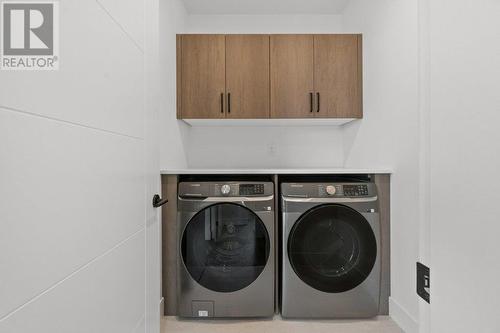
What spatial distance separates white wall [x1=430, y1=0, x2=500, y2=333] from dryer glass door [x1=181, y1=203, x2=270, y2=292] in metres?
1.63

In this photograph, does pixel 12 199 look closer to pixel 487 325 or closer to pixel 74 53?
pixel 74 53

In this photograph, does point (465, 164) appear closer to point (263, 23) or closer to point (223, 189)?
point (223, 189)

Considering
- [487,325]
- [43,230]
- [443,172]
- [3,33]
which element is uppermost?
[3,33]

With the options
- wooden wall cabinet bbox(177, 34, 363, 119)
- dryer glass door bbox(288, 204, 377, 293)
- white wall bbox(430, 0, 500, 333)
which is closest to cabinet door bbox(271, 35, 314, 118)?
wooden wall cabinet bbox(177, 34, 363, 119)

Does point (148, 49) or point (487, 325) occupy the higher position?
point (148, 49)

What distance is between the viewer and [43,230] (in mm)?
608

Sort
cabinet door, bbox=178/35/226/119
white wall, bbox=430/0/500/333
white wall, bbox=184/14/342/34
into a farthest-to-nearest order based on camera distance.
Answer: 1. white wall, bbox=184/14/342/34
2. cabinet door, bbox=178/35/226/119
3. white wall, bbox=430/0/500/333

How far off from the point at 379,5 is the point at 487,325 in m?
2.47

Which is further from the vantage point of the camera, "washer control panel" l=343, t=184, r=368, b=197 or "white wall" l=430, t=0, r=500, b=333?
"washer control panel" l=343, t=184, r=368, b=197

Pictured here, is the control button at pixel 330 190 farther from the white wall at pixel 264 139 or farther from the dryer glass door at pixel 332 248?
the white wall at pixel 264 139

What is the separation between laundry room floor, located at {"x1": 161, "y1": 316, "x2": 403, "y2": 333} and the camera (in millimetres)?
2049

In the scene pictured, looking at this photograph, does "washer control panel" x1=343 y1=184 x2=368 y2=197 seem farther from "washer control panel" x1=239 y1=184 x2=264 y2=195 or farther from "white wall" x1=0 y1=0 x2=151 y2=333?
"white wall" x1=0 y1=0 x2=151 y2=333

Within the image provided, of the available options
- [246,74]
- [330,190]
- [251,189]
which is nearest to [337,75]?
[246,74]

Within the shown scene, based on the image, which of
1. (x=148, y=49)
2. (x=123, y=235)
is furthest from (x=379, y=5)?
(x=123, y=235)
